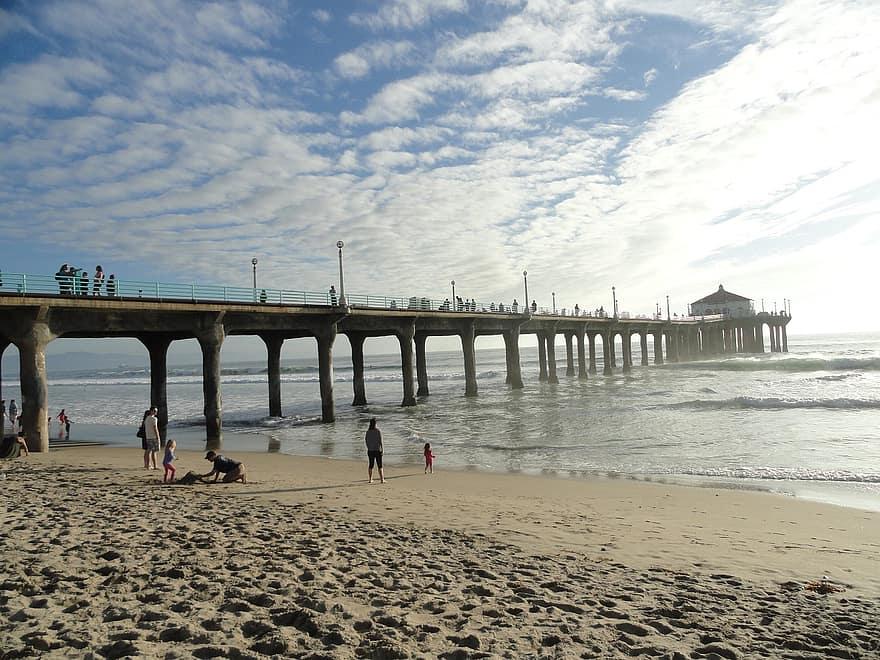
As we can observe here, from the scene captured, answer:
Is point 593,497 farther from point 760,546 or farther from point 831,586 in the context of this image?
point 831,586

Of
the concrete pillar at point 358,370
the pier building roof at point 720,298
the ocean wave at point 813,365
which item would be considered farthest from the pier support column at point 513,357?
the pier building roof at point 720,298

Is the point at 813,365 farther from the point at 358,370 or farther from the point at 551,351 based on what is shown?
the point at 358,370

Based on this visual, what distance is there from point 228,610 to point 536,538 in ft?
14.0

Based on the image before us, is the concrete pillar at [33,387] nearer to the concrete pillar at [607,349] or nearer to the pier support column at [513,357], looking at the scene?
the pier support column at [513,357]

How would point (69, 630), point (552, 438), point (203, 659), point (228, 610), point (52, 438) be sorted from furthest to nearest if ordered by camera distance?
point (52, 438) → point (552, 438) → point (228, 610) → point (69, 630) → point (203, 659)

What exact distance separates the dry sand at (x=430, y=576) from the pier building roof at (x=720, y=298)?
102m

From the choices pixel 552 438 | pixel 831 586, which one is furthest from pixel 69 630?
pixel 552 438

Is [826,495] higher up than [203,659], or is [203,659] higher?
[203,659]

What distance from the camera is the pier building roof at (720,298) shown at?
99.4 metres

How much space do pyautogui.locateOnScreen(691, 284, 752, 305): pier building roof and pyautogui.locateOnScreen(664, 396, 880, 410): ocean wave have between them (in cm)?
8052

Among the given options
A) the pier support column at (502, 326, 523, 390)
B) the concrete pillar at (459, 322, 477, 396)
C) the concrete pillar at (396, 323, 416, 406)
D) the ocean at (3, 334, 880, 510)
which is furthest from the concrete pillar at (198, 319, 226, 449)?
the pier support column at (502, 326, 523, 390)

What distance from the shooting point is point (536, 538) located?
7516 millimetres

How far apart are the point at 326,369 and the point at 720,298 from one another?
94.1m

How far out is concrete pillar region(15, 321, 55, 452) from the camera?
55.0ft
